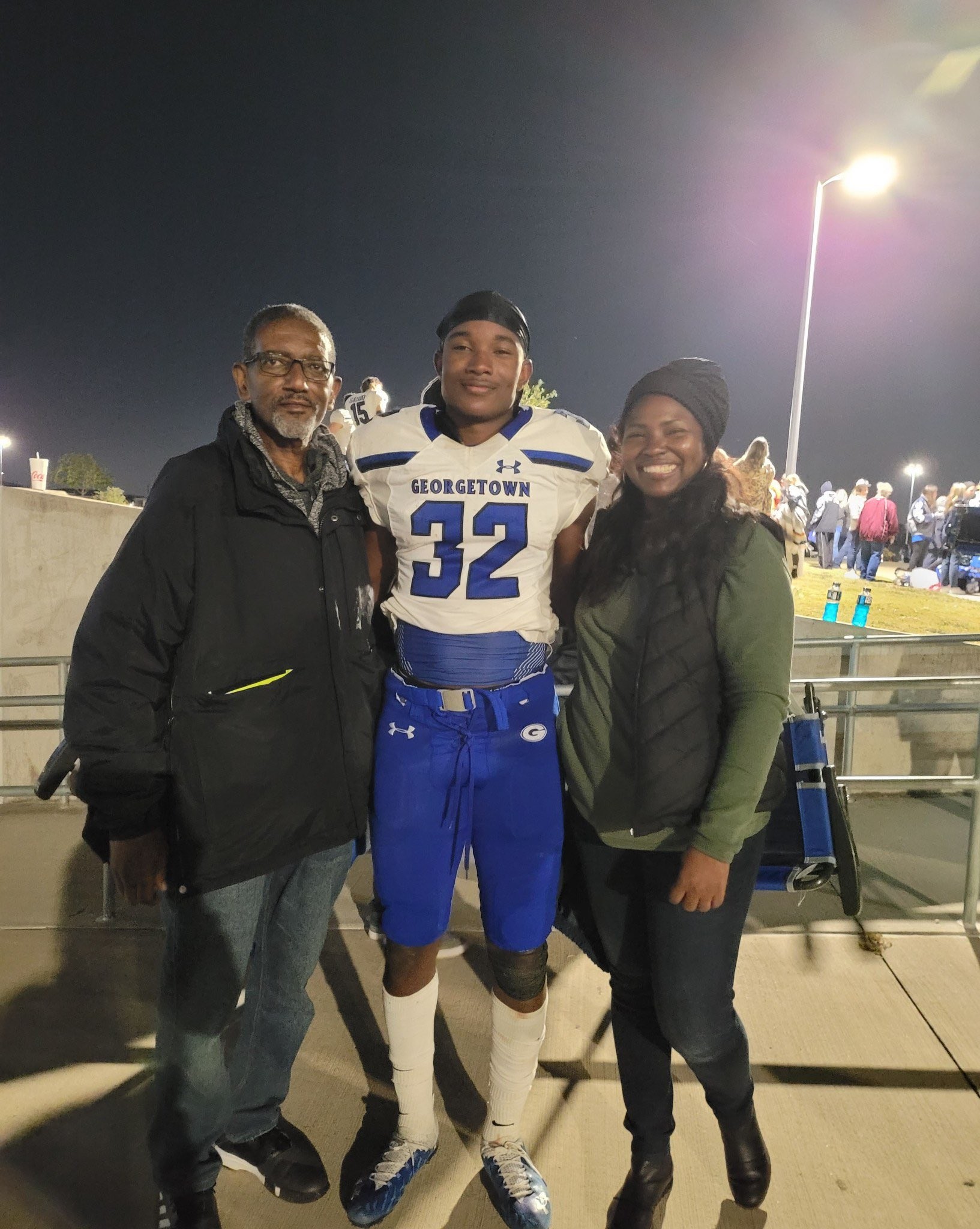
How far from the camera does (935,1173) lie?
2168 millimetres

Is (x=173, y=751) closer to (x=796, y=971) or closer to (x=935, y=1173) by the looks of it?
(x=935, y=1173)

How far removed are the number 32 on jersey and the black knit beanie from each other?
20.4 inches

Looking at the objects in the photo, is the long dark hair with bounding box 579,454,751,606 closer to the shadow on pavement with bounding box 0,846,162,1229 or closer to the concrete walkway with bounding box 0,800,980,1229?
the concrete walkway with bounding box 0,800,980,1229

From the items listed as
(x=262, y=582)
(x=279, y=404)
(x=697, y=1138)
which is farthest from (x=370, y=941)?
(x=279, y=404)

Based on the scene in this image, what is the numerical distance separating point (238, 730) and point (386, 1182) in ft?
4.66

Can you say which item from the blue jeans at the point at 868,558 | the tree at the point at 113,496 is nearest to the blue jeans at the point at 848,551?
the blue jeans at the point at 868,558

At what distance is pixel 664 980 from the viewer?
1899 millimetres

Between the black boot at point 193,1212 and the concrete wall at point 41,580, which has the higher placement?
the concrete wall at point 41,580

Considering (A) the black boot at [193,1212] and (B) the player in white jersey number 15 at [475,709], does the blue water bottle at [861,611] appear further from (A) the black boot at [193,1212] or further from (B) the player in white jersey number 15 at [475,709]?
(A) the black boot at [193,1212]

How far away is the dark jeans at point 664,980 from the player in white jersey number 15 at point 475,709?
0.20m

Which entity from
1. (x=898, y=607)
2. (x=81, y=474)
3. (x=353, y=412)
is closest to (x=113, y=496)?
(x=81, y=474)

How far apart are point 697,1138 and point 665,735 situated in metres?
1.50

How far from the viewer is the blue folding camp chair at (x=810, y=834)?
2.30 m

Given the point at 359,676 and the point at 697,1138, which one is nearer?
the point at 359,676
